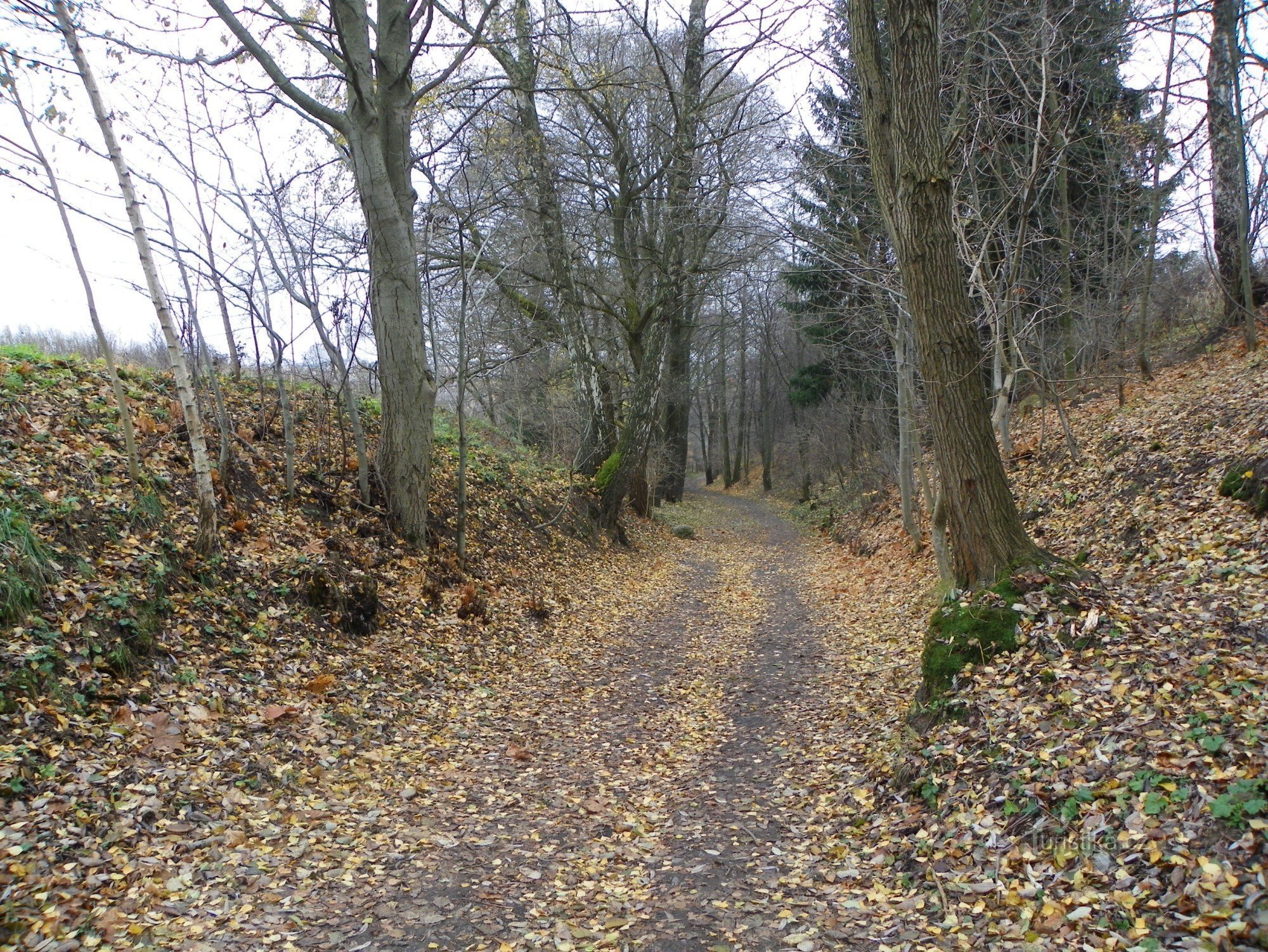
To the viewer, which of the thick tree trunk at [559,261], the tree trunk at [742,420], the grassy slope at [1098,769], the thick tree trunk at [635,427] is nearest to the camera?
the grassy slope at [1098,769]

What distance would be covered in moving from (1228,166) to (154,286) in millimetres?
14878

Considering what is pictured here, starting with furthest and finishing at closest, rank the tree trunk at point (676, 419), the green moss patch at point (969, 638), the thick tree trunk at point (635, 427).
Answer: the tree trunk at point (676, 419), the thick tree trunk at point (635, 427), the green moss patch at point (969, 638)

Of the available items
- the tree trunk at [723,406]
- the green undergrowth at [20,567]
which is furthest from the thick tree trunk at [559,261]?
the tree trunk at [723,406]

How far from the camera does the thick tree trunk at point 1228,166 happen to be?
10.5 metres

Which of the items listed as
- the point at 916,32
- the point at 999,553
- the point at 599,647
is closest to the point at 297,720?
the point at 599,647

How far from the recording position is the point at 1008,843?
380cm

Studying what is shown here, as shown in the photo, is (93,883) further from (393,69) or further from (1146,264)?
(1146,264)

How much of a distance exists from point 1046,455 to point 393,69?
10954mm

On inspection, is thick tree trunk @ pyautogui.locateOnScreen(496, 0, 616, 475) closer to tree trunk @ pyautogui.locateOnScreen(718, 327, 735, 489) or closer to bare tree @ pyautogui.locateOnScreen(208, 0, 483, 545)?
bare tree @ pyautogui.locateOnScreen(208, 0, 483, 545)

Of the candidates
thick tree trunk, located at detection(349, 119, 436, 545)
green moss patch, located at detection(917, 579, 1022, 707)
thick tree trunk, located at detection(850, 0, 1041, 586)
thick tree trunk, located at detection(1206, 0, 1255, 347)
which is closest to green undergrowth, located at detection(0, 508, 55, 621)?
thick tree trunk, located at detection(349, 119, 436, 545)

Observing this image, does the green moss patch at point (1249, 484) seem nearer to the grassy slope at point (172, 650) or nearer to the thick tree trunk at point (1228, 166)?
the thick tree trunk at point (1228, 166)

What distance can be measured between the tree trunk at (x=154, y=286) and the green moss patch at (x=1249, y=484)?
9134 millimetres

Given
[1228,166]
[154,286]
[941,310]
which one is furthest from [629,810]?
[1228,166]

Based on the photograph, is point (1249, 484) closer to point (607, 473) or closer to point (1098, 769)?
point (1098, 769)
